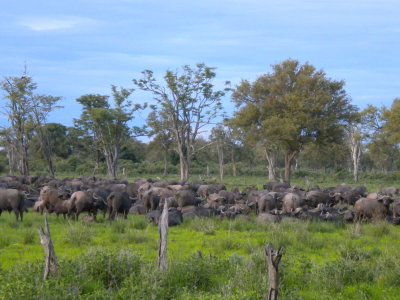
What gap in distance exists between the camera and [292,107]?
4244 cm

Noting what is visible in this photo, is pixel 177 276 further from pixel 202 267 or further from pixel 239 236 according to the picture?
pixel 239 236

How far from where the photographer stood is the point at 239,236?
15.1 m

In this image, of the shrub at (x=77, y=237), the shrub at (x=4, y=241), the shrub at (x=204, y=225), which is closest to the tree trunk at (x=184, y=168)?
the shrub at (x=204, y=225)

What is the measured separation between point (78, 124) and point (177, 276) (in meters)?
49.6

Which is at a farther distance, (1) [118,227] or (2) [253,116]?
(2) [253,116]

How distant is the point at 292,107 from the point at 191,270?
113ft

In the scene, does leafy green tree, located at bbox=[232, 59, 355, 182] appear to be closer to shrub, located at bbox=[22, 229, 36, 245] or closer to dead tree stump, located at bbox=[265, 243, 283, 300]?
shrub, located at bbox=[22, 229, 36, 245]

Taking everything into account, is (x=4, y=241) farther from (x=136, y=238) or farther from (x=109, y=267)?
(x=109, y=267)

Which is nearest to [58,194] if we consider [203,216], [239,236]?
[203,216]

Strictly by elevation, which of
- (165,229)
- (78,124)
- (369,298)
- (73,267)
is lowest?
(369,298)

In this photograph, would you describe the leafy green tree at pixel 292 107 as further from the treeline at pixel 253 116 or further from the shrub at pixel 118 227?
the shrub at pixel 118 227

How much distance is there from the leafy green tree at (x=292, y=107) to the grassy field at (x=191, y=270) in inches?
1099

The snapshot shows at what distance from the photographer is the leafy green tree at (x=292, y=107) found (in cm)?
4188

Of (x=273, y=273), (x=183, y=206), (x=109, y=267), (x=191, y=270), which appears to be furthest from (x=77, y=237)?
(x=183, y=206)
